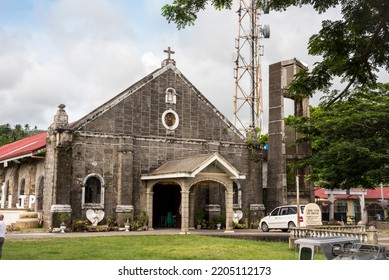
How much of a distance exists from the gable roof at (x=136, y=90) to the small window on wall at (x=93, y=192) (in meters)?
2.04

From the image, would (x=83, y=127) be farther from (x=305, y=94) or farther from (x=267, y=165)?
(x=305, y=94)

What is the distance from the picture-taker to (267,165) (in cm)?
2394

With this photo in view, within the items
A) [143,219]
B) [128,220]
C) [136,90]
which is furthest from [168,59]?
[128,220]

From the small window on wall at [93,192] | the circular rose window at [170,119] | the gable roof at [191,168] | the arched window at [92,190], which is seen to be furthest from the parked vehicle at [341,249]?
the circular rose window at [170,119]

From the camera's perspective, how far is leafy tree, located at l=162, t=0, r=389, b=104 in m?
8.16

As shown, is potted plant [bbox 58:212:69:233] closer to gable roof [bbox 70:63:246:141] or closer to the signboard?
gable roof [bbox 70:63:246:141]

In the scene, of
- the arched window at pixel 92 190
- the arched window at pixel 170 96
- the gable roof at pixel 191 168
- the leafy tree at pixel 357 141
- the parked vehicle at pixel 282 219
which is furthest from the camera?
the arched window at pixel 170 96

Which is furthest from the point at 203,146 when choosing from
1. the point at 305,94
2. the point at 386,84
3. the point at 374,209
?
the point at 374,209

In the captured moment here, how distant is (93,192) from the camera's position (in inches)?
776

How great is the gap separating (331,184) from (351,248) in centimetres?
993

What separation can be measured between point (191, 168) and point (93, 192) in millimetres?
4061

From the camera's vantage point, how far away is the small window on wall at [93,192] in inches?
767

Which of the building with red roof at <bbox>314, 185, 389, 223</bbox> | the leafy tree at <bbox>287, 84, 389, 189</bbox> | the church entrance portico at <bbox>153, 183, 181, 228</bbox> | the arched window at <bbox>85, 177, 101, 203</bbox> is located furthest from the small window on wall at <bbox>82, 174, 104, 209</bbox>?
the building with red roof at <bbox>314, 185, 389, 223</bbox>

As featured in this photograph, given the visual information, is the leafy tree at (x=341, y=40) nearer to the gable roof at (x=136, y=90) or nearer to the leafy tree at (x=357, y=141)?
the leafy tree at (x=357, y=141)
